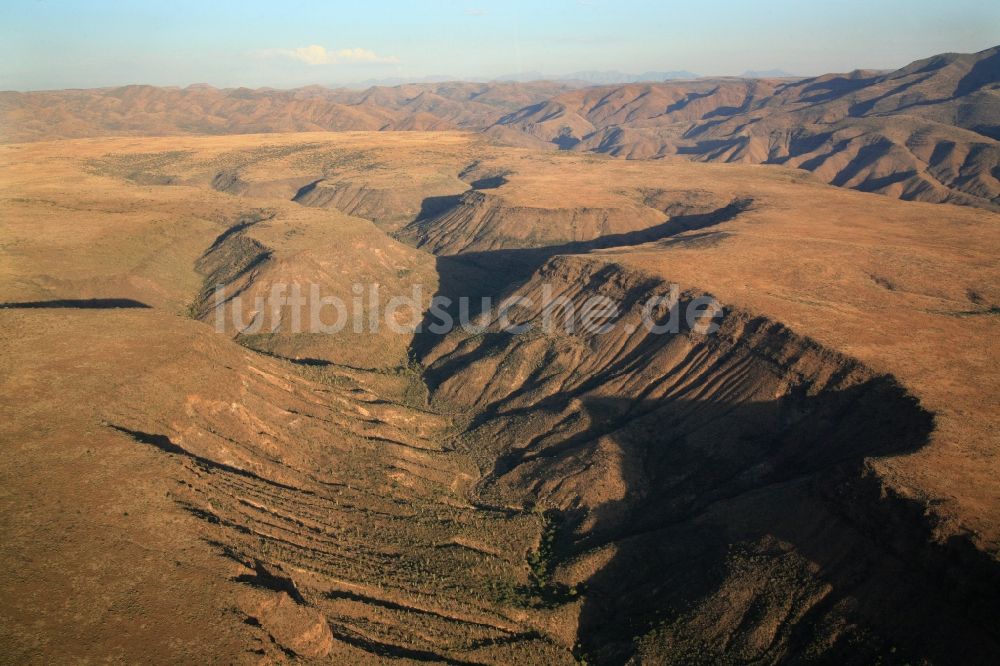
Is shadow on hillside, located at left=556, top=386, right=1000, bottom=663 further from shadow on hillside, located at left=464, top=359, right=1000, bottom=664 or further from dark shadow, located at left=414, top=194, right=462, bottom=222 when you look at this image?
dark shadow, located at left=414, top=194, right=462, bottom=222

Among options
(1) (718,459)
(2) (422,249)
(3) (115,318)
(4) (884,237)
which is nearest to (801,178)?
(4) (884,237)

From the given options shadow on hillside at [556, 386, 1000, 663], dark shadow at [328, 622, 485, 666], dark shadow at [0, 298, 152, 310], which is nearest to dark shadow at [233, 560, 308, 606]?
dark shadow at [328, 622, 485, 666]

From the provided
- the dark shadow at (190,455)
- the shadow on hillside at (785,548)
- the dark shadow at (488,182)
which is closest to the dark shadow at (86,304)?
the dark shadow at (190,455)

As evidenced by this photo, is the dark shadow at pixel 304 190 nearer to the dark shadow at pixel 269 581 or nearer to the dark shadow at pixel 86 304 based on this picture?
the dark shadow at pixel 86 304

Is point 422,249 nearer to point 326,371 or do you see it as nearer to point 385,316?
point 385,316

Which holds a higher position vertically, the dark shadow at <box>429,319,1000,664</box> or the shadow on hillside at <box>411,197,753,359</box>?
the shadow on hillside at <box>411,197,753,359</box>

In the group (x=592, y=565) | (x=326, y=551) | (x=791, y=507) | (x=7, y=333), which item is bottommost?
(x=592, y=565)
